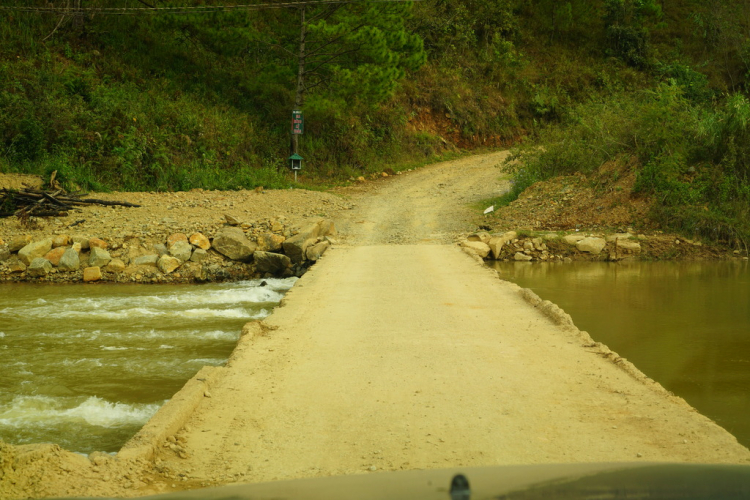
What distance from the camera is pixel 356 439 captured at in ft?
14.6

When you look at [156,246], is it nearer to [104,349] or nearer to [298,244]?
[298,244]

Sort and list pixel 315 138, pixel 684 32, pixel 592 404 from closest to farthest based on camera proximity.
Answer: pixel 592 404
pixel 315 138
pixel 684 32

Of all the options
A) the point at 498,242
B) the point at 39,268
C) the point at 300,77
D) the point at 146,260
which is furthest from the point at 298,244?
the point at 300,77

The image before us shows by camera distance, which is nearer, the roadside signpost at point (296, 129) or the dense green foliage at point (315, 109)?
the dense green foliage at point (315, 109)

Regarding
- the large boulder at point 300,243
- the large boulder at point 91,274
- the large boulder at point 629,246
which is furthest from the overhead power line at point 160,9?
the large boulder at point 629,246

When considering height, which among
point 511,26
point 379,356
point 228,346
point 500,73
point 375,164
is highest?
point 511,26

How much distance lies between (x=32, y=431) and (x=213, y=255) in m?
8.25

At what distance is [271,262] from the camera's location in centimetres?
1362

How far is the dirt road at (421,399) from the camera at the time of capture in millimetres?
4207

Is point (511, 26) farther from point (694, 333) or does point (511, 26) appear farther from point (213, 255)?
point (694, 333)

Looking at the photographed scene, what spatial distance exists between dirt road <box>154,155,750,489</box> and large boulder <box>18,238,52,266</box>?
266 inches

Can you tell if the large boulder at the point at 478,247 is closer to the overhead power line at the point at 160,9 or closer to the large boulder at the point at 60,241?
the large boulder at the point at 60,241

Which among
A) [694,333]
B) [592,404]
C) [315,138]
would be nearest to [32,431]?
[592,404]

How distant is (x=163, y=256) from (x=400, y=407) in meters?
9.43
